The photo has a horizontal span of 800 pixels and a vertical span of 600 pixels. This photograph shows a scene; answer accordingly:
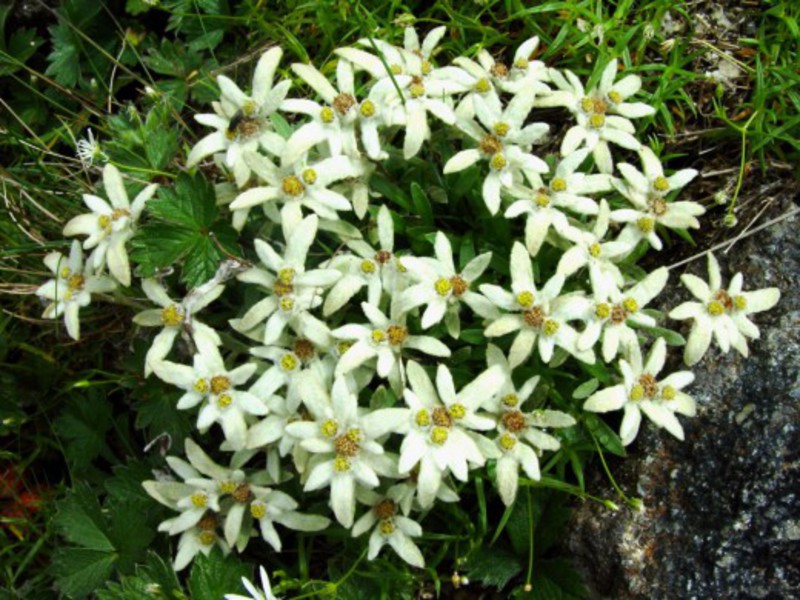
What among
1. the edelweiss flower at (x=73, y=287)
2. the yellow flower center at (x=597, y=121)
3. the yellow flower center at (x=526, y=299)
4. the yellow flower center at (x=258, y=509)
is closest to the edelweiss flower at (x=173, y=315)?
the edelweiss flower at (x=73, y=287)

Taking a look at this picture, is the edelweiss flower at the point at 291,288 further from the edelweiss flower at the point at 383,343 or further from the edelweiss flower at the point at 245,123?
the edelweiss flower at the point at 245,123

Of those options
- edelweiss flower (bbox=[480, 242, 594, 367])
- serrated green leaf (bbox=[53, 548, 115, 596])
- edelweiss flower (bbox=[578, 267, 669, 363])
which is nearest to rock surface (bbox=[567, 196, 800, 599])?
edelweiss flower (bbox=[578, 267, 669, 363])

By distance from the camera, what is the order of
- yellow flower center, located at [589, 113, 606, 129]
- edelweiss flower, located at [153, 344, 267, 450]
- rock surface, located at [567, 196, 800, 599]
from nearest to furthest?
edelweiss flower, located at [153, 344, 267, 450] < rock surface, located at [567, 196, 800, 599] < yellow flower center, located at [589, 113, 606, 129]

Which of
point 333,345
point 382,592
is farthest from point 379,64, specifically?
point 382,592

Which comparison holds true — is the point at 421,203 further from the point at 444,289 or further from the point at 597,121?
the point at 597,121

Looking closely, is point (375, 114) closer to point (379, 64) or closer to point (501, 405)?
point (379, 64)

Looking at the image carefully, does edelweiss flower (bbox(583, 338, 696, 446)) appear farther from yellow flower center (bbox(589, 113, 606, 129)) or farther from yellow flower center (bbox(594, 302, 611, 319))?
yellow flower center (bbox(589, 113, 606, 129))

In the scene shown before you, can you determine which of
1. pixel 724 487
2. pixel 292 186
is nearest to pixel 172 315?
pixel 292 186

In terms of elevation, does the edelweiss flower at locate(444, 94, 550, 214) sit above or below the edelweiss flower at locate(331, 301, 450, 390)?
above
